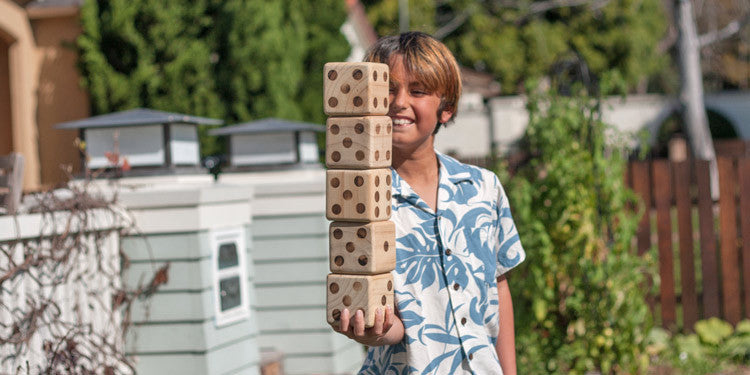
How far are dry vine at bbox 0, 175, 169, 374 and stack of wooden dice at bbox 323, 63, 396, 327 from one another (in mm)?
2088

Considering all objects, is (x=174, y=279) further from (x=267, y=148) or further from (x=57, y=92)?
(x=57, y=92)

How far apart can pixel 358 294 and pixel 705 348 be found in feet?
18.0

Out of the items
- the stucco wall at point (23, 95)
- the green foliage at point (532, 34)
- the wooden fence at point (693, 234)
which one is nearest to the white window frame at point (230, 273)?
the wooden fence at point (693, 234)

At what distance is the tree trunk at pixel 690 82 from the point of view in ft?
52.1

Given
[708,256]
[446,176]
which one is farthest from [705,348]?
[446,176]

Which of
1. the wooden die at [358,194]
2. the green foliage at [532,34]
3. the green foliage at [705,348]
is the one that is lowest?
the green foliage at [705,348]

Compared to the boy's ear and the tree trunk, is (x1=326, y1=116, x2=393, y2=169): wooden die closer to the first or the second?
the boy's ear

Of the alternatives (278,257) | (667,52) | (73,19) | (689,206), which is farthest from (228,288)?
(667,52)

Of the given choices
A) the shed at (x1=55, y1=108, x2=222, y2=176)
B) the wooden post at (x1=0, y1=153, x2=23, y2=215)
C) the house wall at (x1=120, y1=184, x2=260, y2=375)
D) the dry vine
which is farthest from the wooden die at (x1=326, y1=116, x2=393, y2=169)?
the shed at (x1=55, y1=108, x2=222, y2=176)

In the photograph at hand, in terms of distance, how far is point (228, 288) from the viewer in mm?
4598

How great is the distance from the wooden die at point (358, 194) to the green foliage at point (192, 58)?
279 inches

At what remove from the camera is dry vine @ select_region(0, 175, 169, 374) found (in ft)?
12.0

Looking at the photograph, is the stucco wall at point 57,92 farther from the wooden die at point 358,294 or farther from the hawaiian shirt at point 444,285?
the wooden die at point 358,294

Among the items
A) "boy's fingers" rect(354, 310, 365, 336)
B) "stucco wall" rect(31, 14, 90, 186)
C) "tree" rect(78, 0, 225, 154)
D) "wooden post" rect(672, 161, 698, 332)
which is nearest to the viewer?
"boy's fingers" rect(354, 310, 365, 336)
